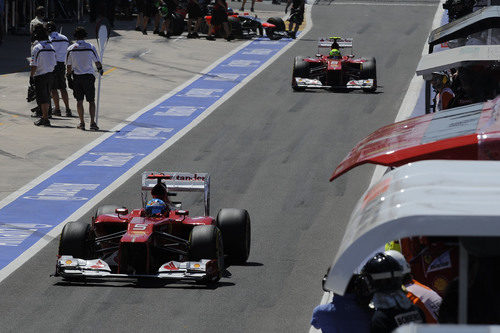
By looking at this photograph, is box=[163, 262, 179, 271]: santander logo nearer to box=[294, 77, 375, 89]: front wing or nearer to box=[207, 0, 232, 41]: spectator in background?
box=[294, 77, 375, 89]: front wing

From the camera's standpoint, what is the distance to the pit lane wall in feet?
52.5

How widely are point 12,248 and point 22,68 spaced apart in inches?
626

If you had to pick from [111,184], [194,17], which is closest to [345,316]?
[111,184]

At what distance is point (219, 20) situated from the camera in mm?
35562

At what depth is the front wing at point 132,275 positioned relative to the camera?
13.0 metres

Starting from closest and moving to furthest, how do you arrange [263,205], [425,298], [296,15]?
1. [425,298]
2. [263,205]
3. [296,15]

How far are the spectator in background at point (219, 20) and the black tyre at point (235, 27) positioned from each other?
0.33 metres

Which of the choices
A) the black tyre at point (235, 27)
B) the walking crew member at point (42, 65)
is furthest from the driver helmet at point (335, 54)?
the black tyre at point (235, 27)

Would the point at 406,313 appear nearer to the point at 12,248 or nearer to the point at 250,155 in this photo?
the point at 12,248

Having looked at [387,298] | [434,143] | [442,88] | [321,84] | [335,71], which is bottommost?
[321,84]

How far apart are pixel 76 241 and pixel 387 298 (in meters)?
6.96

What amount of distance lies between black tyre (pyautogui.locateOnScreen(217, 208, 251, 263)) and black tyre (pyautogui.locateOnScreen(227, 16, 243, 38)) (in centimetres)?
2266

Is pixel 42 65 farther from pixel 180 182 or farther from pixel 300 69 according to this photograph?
pixel 180 182

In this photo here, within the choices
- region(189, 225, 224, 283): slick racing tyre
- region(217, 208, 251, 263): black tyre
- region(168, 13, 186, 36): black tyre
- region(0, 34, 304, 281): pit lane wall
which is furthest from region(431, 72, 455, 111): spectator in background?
region(168, 13, 186, 36): black tyre
